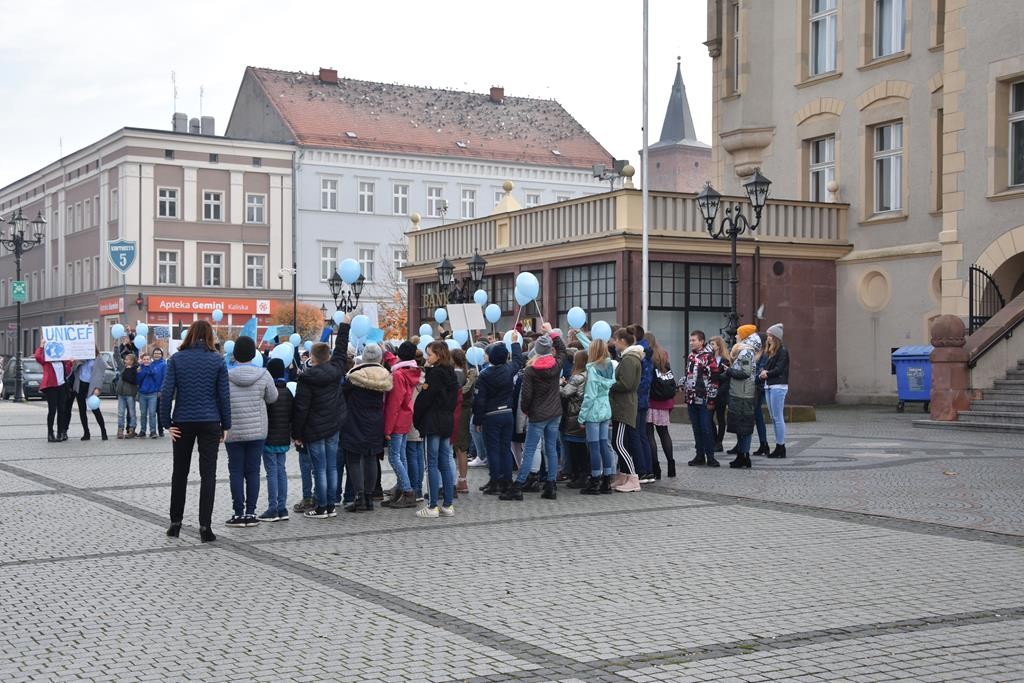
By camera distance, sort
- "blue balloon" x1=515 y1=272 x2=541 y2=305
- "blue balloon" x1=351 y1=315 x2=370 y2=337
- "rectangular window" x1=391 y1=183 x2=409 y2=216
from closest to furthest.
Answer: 1. "blue balloon" x1=351 y1=315 x2=370 y2=337
2. "blue balloon" x1=515 y1=272 x2=541 y2=305
3. "rectangular window" x1=391 y1=183 x2=409 y2=216

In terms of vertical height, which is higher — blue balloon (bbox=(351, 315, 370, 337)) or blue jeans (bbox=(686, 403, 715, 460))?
blue balloon (bbox=(351, 315, 370, 337))

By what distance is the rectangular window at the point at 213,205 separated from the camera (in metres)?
68.3

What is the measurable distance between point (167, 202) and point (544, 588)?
203ft

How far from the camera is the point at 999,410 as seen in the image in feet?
76.4

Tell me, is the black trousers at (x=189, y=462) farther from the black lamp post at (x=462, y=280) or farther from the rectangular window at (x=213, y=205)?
the rectangular window at (x=213, y=205)

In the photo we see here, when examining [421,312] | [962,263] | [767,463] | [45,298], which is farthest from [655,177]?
[767,463]

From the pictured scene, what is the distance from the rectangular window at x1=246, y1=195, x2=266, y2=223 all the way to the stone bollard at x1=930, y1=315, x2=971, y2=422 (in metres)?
50.5

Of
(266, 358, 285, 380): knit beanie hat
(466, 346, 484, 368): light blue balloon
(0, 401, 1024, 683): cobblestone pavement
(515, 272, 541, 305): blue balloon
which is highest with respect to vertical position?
(515, 272, 541, 305): blue balloon

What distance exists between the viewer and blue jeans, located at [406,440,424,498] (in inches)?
516

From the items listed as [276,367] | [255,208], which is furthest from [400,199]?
[276,367]

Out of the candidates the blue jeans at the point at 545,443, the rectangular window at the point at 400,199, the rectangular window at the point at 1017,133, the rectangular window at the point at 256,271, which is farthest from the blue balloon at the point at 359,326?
the rectangular window at the point at 400,199

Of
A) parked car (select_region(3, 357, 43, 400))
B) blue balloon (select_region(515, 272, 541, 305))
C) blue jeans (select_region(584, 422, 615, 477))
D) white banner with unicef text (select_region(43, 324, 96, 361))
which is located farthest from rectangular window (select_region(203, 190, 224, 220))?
blue jeans (select_region(584, 422, 615, 477))

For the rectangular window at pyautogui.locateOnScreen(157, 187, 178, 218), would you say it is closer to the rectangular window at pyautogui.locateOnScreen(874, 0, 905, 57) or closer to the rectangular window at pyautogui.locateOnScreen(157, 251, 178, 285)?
the rectangular window at pyautogui.locateOnScreen(157, 251, 178, 285)

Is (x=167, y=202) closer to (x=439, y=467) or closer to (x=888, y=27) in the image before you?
(x=888, y=27)
